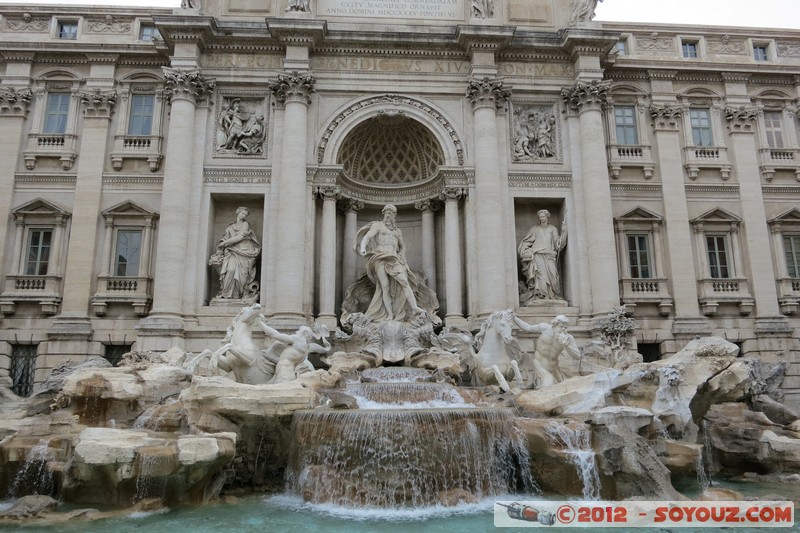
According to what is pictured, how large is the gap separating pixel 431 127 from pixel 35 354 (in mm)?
14946

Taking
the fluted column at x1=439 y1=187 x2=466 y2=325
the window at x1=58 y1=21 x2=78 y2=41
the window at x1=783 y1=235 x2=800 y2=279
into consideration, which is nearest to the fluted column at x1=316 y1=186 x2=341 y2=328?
the fluted column at x1=439 y1=187 x2=466 y2=325

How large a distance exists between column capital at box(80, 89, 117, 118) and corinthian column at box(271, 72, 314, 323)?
5917 mm

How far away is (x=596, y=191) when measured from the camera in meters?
18.6

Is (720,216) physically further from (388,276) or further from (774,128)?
(388,276)

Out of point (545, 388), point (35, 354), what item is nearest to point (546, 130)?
point (545, 388)

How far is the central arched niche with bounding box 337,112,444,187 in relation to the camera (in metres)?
19.7

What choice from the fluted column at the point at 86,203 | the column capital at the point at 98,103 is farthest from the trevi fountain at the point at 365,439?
the column capital at the point at 98,103

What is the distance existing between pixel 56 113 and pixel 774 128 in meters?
26.5

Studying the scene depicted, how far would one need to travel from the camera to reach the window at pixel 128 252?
62.1ft

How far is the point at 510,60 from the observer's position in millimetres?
20047

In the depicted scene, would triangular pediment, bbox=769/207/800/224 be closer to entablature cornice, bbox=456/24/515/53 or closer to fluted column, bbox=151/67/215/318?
entablature cornice, bbox=456/24/515/53

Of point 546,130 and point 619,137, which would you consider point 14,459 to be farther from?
point 619,137

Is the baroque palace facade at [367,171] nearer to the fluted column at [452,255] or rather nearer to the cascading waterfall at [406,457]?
the fluted column at [452,255]

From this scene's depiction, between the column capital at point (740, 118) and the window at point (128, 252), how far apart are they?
21487 mm
